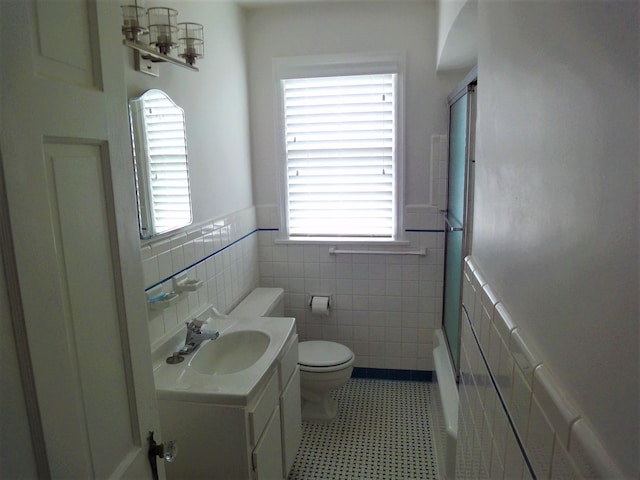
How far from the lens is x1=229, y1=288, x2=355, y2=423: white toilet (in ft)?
9.01

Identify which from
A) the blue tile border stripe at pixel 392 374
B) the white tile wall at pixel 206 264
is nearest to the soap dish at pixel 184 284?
the white tile wall at pixel 206 264

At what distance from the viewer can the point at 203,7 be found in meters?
2.44

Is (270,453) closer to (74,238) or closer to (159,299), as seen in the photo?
(159,299)

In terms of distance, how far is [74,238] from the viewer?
842mm

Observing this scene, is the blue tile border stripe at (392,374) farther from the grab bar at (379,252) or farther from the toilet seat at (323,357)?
the grab bar at (379,252)

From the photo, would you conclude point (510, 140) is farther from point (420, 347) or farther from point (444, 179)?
point (420, 347)

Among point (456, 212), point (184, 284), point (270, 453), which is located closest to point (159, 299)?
point (184, 284)

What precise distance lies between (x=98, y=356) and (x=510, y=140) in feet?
3.28

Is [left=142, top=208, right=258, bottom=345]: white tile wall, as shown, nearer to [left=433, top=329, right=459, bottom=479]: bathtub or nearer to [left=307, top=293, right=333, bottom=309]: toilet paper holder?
[left=307, top=293, right=333, bottom=309]: toilet paper holder

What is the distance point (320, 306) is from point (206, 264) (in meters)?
1.10

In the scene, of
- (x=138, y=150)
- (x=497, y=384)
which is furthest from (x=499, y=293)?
(x=138, y=150)

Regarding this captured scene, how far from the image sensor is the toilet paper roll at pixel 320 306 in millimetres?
3281

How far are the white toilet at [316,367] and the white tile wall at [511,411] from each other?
1.38 meters

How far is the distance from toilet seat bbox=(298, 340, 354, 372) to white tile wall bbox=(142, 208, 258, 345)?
581 millimetres
